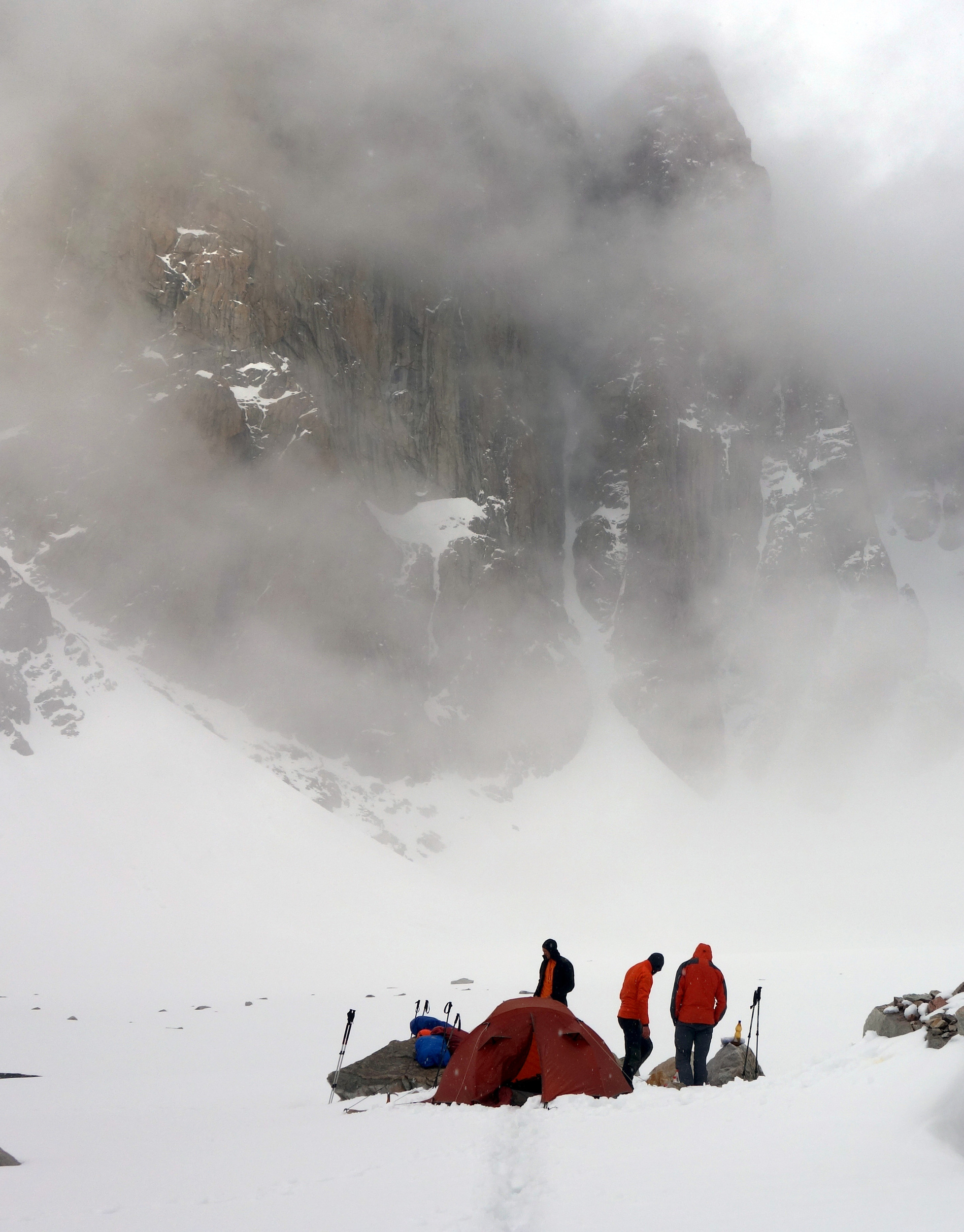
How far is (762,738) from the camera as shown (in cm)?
8019

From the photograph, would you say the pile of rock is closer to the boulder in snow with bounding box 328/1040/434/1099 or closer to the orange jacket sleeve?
the orange jacket sleeve

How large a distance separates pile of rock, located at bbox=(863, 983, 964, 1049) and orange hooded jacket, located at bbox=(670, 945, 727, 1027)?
1.51m

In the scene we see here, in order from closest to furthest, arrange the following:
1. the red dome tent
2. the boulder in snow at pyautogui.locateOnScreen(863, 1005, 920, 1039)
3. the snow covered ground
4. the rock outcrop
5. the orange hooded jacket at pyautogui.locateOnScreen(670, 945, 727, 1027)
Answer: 1. the snow covered ground
2. the boulder in snow at pyautogui.locateOnScreen(863, 1005, 920, 1039)
3. the red dome tent
4. the orange hooded jacket at pyautogui.locateOnScreen(670, 945, 727, 1027)
5. the rock outcrop

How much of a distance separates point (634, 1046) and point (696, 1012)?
127 cm

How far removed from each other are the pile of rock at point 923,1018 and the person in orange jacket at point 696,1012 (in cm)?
155

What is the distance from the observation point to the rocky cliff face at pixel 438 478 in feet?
191

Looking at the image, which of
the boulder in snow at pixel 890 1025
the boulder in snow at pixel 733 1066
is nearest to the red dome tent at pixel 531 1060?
the boulder in snow at pixel 733 1066

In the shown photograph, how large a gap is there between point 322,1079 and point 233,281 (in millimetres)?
59366

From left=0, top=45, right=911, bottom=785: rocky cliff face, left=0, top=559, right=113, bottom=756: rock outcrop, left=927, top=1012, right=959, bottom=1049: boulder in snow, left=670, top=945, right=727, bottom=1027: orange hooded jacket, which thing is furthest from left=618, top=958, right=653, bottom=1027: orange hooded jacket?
left=0, top=45, right=911, bottom=785: rocky cliff face

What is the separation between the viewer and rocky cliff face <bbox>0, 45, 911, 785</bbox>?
5828cm

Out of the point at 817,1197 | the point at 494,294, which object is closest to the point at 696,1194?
the point at 817,1197

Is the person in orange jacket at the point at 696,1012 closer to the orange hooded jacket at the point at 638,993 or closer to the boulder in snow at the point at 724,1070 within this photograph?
the boulder in snow at the point at 724,1070

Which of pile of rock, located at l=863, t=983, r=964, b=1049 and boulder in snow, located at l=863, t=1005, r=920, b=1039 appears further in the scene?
boulder in snow, located at l=863, t=1005, r=920, b=1039

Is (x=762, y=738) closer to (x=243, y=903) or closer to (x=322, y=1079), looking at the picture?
(x=243, y=903)
